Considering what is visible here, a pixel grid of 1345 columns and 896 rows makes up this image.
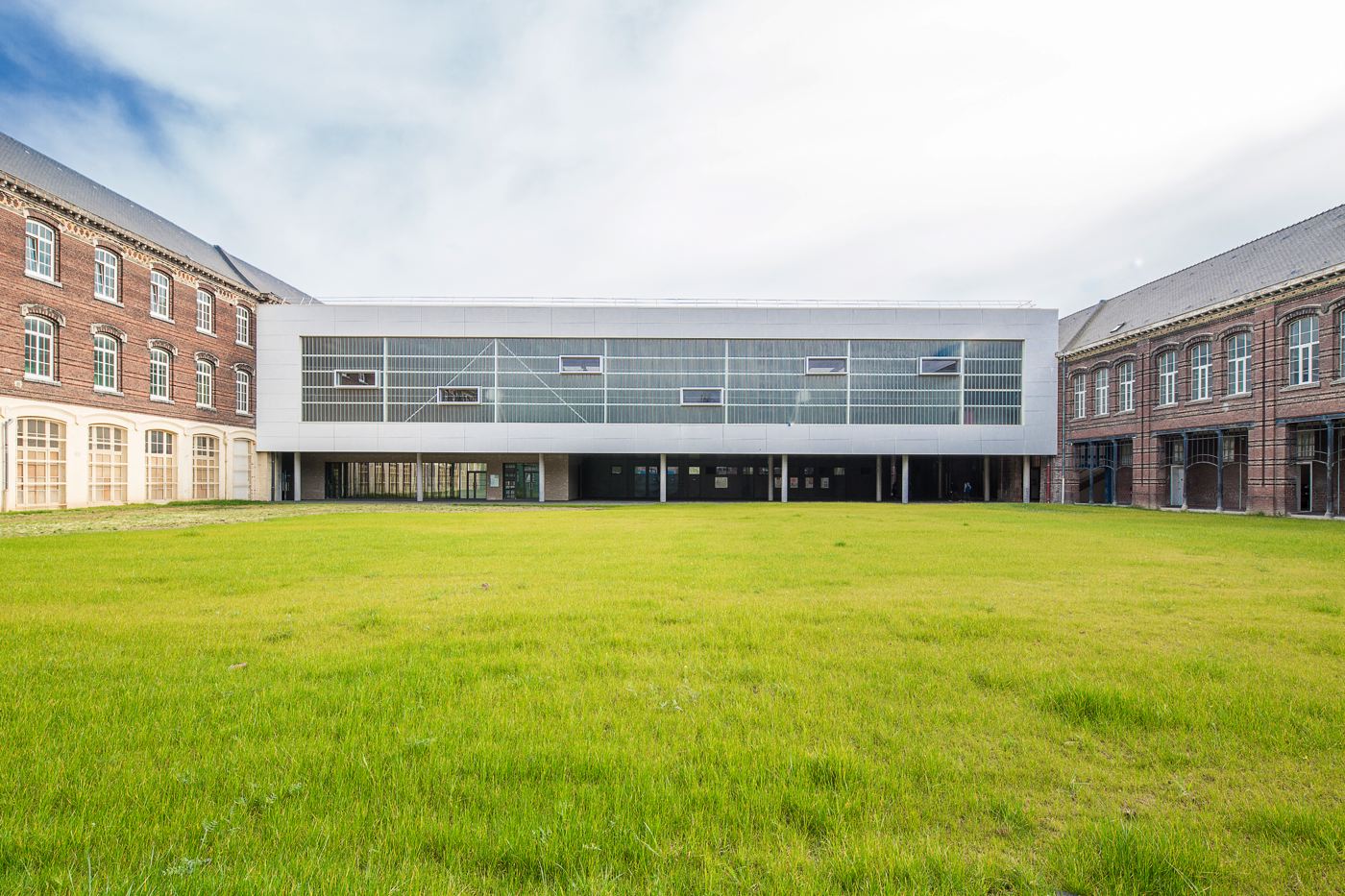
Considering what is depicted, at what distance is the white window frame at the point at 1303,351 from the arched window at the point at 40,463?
5304 cm

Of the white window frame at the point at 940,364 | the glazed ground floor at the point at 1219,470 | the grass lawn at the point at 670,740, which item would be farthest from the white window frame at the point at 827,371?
the grass lawn at the point at 670,740

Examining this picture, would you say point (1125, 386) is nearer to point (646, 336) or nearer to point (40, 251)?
point (646, 336)

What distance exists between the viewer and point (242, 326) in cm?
3888

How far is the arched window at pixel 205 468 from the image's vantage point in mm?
35031

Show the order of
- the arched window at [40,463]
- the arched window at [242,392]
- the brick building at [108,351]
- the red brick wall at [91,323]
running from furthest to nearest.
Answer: the arched window at [242,392], the arched window at [40,463], the brick building at [108,351], the red brick wall at [91,323]

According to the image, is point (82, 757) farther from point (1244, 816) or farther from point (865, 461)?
point (865, 461)

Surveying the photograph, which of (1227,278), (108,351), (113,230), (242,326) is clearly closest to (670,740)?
(108,351)

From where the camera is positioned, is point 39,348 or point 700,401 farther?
point 700,401

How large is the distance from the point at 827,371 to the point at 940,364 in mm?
7259

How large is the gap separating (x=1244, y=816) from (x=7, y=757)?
6.29 m

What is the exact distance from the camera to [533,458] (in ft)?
145

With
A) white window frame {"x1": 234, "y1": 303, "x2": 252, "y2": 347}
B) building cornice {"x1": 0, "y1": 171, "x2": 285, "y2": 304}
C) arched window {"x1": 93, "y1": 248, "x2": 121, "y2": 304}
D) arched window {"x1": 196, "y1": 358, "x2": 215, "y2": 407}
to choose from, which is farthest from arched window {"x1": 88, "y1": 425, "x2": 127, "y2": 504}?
white window frame {"x1": 234, "y1": 303, "x2": 252, "y2": 347}

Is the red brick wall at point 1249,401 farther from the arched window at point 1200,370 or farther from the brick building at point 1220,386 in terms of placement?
the arched window at point 1200,370

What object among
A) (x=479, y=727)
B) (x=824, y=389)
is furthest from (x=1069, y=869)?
(x=824, y=389)
